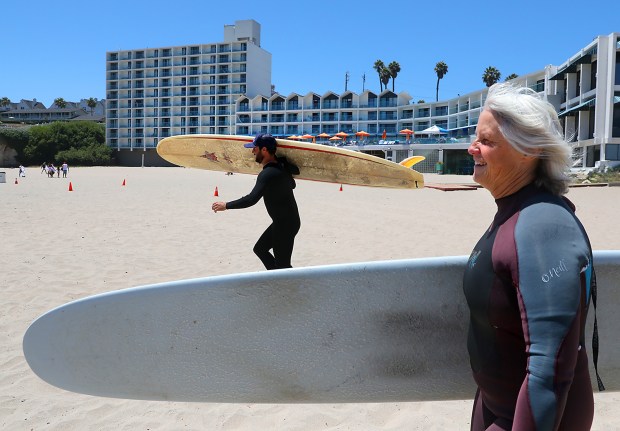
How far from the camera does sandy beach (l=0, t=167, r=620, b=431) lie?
2881mm

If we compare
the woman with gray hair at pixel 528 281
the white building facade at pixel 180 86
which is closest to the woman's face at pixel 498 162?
the woman with gray hair at pixel 528 281

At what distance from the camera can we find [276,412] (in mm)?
2961

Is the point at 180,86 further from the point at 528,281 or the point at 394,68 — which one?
the point at 528,281

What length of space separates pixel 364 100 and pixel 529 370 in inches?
3146

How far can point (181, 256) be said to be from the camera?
7.59 metres

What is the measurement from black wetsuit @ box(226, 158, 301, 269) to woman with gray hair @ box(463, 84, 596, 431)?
2983mm

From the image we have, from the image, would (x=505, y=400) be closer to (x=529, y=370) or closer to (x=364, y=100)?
(x=529, y=370)

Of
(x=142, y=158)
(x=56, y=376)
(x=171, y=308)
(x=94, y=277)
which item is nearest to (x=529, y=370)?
(x=171, y=308)

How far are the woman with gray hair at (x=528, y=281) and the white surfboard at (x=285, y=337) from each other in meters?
0.56

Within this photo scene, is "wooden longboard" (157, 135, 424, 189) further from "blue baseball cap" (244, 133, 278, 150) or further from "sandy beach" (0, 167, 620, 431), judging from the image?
"sandy beach" (0, 167, 620, 431)

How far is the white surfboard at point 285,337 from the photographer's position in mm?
1995

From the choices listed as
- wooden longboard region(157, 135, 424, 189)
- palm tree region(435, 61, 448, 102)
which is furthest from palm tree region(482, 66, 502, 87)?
wooden longboard region(157, 135, 424, 189)

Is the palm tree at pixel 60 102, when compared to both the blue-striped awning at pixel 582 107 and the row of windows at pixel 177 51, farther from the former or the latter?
the blue-striped awning at pixel 582 107

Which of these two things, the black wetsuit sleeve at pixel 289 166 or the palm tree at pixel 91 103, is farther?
the palm tree at pixel 91 103
